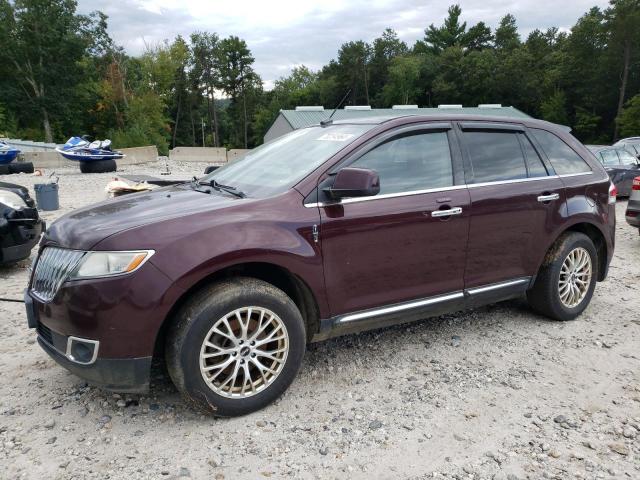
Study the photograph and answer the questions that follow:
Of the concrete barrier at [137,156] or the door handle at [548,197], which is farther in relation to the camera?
the concrete barrier at [137,156]

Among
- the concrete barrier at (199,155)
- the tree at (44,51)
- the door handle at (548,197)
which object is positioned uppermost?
the tree at (44,51)

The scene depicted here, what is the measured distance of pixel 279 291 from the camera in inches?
123

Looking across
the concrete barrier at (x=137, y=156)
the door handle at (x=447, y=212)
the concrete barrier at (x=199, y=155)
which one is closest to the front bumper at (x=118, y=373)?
the door handle at (x=447, y=212)

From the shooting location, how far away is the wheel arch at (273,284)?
296 centimetres

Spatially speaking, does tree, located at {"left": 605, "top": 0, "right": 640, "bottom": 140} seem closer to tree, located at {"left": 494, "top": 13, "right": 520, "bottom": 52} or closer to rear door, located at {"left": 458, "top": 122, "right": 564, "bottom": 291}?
tree, located at {"left": 494, "top": 13, "right": 520, "bottom": 52}

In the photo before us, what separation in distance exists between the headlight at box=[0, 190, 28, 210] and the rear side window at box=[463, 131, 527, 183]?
5.26 metres

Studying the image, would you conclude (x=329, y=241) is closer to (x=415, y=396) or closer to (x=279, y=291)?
(x=279, y=291)

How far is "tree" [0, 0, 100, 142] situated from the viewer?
48656 millimetres

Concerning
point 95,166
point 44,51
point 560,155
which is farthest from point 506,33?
point 560,155

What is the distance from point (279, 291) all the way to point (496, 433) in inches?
60.7

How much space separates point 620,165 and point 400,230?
13434 mm

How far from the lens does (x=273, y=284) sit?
3.29 meters

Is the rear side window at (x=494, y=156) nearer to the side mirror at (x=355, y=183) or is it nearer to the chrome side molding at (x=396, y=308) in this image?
the chrome side molding at (x=396, y=308)

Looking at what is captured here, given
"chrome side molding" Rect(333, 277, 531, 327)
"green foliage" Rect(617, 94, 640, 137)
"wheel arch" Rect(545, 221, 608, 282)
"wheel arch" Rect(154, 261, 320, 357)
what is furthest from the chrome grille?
"green foliage" Rect(617, 94, 640, 137)
